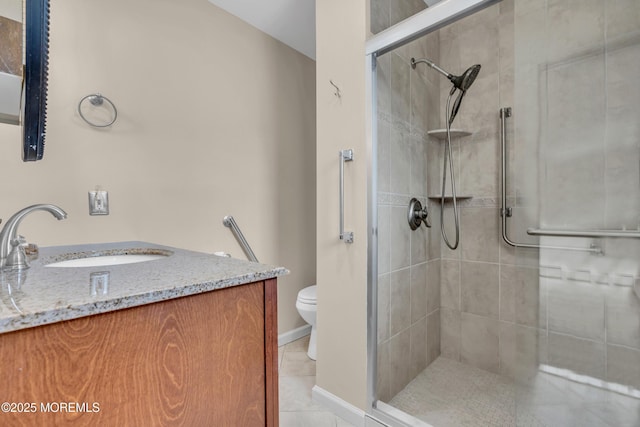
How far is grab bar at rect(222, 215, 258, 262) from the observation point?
2.04 metres

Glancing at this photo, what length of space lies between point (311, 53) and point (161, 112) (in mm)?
1393

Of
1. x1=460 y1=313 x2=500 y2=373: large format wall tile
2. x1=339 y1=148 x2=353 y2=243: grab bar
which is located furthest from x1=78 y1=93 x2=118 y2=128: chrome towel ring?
x1=460 y1=313 x2=500 y2=373: large format wall tile

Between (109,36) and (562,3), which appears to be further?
(109,36)

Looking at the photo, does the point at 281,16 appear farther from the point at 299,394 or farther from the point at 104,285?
the point at 299,394

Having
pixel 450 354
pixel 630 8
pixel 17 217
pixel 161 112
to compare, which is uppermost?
pixel 630 8

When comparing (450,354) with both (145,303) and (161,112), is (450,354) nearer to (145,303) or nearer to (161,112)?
(145,303)

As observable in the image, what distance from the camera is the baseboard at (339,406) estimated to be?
4.85ft

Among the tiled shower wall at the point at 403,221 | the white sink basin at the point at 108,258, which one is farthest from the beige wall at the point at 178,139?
the tiled shower wall at the point at 403,221

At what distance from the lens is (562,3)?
3.83ft

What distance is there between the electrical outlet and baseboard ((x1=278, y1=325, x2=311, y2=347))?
1.46 metres

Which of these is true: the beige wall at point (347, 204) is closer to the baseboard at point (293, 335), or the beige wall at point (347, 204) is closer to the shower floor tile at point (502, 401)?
the shower floor tile at point (502, 401)

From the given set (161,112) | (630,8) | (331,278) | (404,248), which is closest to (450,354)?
(404,248)

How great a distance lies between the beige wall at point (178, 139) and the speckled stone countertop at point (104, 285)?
2.44ft

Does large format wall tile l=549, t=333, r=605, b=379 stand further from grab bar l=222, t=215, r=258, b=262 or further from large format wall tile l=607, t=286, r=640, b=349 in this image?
grab bar l=222, t=215, r=258, b=262
